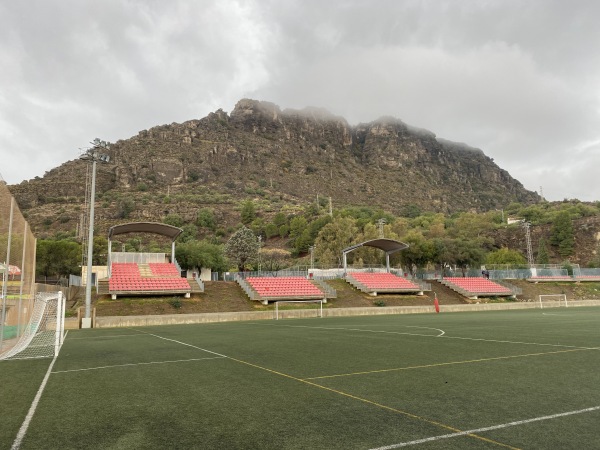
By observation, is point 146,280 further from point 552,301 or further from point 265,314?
point 552,301

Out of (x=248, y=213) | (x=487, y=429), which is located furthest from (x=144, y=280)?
(x=248, y=213)

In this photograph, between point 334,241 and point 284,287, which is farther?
point 334,241

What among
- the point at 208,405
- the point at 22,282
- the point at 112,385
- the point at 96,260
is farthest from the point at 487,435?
the point at 96,260

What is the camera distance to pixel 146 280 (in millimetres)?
40125

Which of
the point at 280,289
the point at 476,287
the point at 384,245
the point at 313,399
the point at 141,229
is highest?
the point at 141,229

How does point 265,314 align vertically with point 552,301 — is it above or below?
above

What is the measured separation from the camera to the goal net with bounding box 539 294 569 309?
46.2 metres

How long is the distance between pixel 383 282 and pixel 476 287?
11.8 metres

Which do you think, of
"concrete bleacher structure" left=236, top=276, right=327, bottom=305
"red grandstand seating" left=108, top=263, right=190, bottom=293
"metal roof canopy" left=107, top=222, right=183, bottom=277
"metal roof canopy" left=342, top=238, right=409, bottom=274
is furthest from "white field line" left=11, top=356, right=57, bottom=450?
"metal roof canopy" left=342, top=238, right=409, bottom=274

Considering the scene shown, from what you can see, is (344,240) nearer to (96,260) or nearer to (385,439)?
(96,260)

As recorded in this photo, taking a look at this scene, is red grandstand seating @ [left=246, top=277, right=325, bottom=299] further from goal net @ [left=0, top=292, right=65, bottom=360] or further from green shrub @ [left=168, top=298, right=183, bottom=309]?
goal net @ [left=0, top=292, right=65, bottom=360]

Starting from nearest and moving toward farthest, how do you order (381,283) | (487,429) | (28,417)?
(487,429) → (28,417) → (381,283)

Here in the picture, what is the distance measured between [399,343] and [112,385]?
9885mm

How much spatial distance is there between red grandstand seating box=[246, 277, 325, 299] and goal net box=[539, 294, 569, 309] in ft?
83.2
